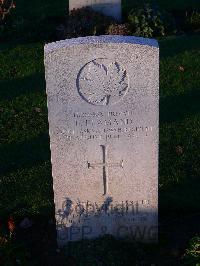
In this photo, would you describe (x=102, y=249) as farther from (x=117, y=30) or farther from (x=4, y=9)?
(x=4, y=9)

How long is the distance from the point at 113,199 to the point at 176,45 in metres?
4.43

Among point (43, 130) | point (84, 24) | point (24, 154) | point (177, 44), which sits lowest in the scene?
point (24, 154)

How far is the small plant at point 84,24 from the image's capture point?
912 centimetres

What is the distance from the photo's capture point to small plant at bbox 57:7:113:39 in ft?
29.9

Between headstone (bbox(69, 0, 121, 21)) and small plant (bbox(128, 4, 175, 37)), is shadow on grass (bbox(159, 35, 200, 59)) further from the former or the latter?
headstone (bbox(69, 0, 121, 21))

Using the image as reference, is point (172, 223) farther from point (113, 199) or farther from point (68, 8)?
point (68, 8)

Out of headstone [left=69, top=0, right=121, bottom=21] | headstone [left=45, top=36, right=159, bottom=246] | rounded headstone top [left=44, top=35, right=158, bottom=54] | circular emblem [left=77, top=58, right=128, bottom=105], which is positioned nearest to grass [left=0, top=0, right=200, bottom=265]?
headstone [left=45, top=36, right=159, bottom=246]

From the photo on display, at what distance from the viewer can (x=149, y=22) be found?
9258mm

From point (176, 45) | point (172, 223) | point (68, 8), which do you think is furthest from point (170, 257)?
point (68, 8)

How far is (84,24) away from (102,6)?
0.53m

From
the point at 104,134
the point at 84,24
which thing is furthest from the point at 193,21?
the point at 104,134

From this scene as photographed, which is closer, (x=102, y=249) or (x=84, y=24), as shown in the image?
(x=102, y=249)

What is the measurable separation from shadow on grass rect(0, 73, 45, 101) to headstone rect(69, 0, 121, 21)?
1865 mm

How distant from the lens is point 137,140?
4.75 meters
